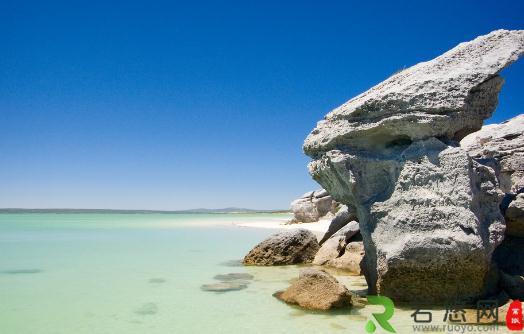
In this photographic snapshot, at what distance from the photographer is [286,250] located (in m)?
13.2

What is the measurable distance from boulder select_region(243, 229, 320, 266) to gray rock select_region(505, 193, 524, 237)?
21.0 ft

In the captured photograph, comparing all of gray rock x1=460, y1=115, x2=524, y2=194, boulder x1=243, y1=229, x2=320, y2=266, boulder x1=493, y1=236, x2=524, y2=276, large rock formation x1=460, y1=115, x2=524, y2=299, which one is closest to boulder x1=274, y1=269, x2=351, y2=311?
large rock formation x1=460, y1=115, x2=524, y2=299

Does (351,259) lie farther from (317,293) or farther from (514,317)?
(514,317)

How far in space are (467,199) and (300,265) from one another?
6757 millimetres

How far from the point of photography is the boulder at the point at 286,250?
12984mm

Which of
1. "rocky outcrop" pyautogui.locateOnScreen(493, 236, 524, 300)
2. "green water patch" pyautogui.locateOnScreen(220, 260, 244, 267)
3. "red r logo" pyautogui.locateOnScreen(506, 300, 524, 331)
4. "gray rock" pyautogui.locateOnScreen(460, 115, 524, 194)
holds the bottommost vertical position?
"green water patch" pyautogui.locateOnScreen(220, 260, 244, 267)

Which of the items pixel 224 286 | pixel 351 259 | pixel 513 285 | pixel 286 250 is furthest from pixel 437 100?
pixel 286 250

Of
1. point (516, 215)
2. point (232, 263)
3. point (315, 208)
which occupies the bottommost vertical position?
point (232, 263)

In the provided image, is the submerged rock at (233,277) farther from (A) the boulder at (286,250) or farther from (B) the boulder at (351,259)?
(B) the boulder at (351,259)

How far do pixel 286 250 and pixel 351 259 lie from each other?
8.07ft

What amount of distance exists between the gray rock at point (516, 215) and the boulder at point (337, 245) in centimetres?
465

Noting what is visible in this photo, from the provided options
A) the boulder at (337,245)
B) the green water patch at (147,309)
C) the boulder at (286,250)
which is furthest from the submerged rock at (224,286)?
the boulder at (337,245)

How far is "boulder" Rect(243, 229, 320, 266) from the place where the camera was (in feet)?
42.6

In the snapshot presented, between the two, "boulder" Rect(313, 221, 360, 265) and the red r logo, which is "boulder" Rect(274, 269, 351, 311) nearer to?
the red r logo
